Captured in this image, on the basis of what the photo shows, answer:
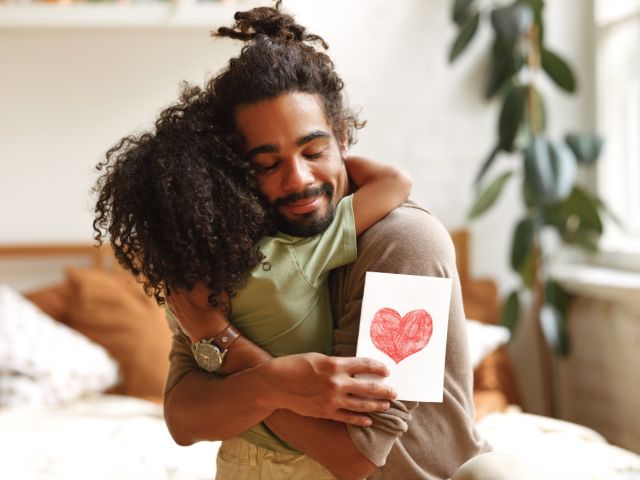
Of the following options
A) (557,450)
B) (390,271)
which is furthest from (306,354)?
(557,450)

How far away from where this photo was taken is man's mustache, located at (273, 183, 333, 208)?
43.7 inches

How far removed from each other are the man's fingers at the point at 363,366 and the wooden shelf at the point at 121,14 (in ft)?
6.84

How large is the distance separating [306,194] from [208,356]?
277 millimetres

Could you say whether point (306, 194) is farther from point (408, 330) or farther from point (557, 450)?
point (557, 450)

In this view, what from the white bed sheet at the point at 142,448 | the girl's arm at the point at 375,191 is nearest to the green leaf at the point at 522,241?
the white bed sheet at the point at 142,448

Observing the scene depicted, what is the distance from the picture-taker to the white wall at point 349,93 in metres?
2.99

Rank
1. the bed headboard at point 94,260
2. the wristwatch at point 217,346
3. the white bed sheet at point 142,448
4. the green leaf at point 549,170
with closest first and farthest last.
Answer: the wristwatch at point 217,346 < the white bed sheet at point 142,448 < the green leaf at point 549,170 < the bed headboard at point 94,260

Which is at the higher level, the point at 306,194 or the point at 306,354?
the point at 306,194

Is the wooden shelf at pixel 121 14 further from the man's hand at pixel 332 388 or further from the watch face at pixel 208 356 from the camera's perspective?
the man's hand at pixel 332 388

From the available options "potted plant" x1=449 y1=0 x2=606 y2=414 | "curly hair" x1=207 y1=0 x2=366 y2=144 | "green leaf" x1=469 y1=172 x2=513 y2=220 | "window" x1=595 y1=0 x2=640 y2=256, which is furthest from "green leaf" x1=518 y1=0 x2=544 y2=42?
"curly hair" x1=207 y1=0 x2=366 y2=144

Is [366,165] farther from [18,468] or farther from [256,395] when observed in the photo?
[18,468]

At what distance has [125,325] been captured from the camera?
103 inches

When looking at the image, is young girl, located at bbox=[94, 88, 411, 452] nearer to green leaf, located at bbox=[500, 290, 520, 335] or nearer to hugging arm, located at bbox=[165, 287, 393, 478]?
hugging arm, located at bbox=[165, 287, 393, 478]

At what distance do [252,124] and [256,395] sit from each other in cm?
40
